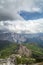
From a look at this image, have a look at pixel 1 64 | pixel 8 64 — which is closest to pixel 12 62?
pixel 8 64

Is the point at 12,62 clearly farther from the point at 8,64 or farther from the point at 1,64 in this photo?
the point at 1,64

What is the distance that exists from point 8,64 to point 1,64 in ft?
21.7

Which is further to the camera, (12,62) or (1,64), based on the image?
(1,64)

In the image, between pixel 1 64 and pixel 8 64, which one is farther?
pixel 1 64

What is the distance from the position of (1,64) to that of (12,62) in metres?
8.88

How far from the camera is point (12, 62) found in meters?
49.2

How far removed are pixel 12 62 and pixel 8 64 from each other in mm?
2316

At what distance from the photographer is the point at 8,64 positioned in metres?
51.1

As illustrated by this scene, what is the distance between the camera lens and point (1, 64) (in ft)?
188
